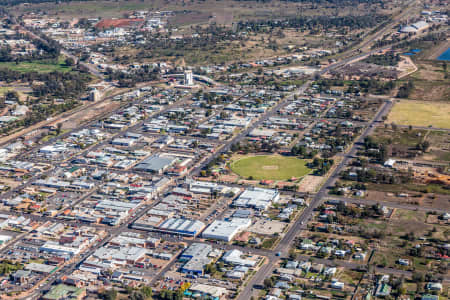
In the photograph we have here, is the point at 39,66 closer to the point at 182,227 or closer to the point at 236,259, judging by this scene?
the point at 182,227

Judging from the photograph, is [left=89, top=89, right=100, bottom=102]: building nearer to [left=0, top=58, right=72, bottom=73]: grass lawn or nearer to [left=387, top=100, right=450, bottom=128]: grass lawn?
[left=0, top=58, right=72, bottom=73]: grass lawn

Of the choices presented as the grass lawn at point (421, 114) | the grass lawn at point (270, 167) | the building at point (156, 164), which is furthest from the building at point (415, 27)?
the building at point (156, 164)

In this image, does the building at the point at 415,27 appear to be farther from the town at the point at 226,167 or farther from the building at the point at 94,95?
the building at the point at 94,95

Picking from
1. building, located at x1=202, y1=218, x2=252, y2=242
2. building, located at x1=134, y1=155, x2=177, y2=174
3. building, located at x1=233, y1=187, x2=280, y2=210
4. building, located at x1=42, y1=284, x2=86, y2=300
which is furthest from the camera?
building, located at x1=134, y1=155, x2=177, y2=174

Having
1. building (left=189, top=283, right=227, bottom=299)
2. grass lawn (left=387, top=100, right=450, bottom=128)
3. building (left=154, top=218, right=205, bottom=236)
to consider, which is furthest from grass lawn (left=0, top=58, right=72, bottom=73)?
building (left=189, top=283, right=227, bottom=299)

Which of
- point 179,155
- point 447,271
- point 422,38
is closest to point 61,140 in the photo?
point 179,155
